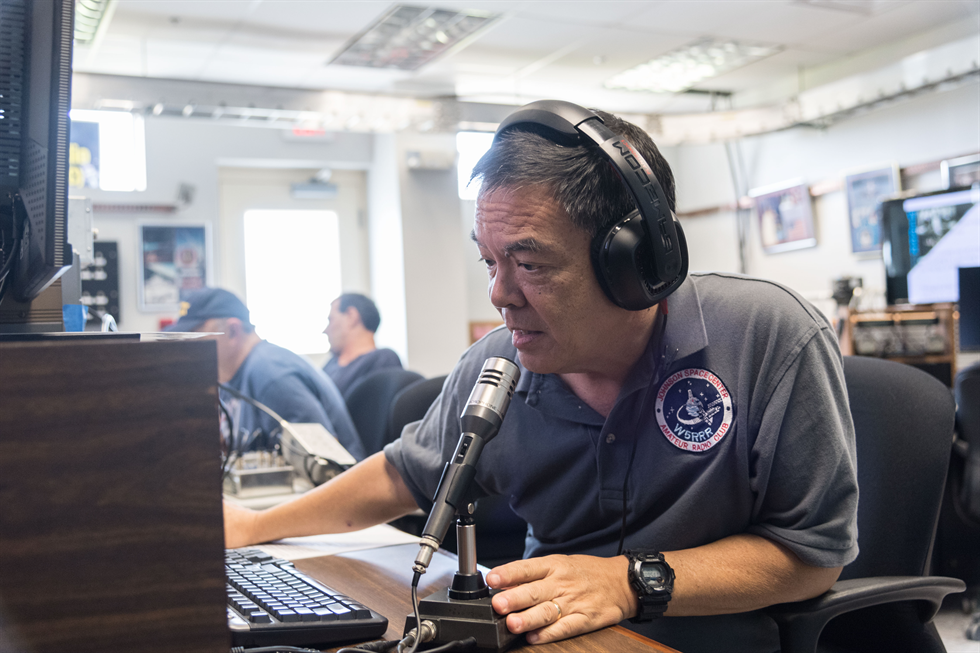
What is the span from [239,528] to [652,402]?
65 cm

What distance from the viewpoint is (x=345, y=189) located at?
20.5ft

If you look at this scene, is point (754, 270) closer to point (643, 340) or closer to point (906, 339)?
point (906, 339)

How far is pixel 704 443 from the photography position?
3.13 ft

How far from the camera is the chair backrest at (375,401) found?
269cm

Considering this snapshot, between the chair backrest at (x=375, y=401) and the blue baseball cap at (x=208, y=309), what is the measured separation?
483 millimetres

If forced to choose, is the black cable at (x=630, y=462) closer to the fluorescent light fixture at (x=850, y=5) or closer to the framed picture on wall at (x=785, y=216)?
the fluorescent light fixture at (x=850, y=5)

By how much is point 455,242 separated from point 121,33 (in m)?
2.51

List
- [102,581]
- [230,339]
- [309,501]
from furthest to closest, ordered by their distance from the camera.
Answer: [230,339] → [309,501] → [102,581]

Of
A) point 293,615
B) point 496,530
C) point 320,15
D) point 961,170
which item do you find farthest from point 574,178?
point 961,170

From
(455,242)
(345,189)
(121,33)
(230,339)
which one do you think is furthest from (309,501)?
(345,189)

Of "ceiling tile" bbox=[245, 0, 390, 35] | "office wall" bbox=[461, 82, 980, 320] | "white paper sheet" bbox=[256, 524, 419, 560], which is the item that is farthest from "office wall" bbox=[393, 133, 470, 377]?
"white paper sheet" bbox=[256, 524, 419, 560]

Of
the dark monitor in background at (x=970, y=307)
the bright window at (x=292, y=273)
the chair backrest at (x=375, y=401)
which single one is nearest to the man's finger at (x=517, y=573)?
the chair backrest at (x=375, y=401)

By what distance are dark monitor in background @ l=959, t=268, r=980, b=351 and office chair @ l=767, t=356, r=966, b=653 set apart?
2342 mm

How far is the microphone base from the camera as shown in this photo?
719mm
